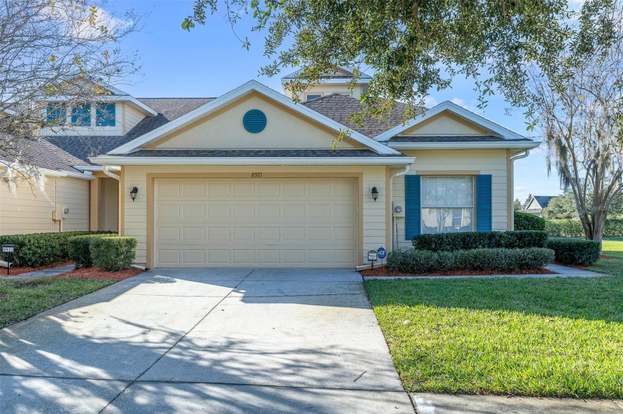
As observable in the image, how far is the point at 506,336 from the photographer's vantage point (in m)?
5.01

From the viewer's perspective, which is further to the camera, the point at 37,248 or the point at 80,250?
the point at 37,248

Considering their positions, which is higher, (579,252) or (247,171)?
(247,171)

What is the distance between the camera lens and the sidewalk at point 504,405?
3.33 meters

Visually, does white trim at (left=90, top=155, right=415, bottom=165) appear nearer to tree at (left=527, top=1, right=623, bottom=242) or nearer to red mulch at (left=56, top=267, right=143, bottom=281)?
red mulch at (left=56, top=267, right=143, bottom=281)

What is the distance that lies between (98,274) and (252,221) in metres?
3.69

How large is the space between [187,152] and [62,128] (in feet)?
12.8

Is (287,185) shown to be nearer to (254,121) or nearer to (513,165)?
(254,121)

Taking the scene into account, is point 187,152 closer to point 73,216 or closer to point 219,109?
point 219,109

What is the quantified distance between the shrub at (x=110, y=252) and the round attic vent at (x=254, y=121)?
405cm

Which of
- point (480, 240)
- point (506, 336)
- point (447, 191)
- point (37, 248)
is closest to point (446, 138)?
point (447, 191)

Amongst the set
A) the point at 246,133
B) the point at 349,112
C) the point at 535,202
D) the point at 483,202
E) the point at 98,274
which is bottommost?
the point at 98,274

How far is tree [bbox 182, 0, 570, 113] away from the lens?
5328 mm

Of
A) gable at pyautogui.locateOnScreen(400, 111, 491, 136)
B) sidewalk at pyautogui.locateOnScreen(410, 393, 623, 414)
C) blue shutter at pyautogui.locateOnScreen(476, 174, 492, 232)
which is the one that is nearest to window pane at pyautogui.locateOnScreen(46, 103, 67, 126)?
sidewalk at pyautogui.locateOnScreen(410, 393, 623, 414)

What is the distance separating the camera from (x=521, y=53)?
234 inches
